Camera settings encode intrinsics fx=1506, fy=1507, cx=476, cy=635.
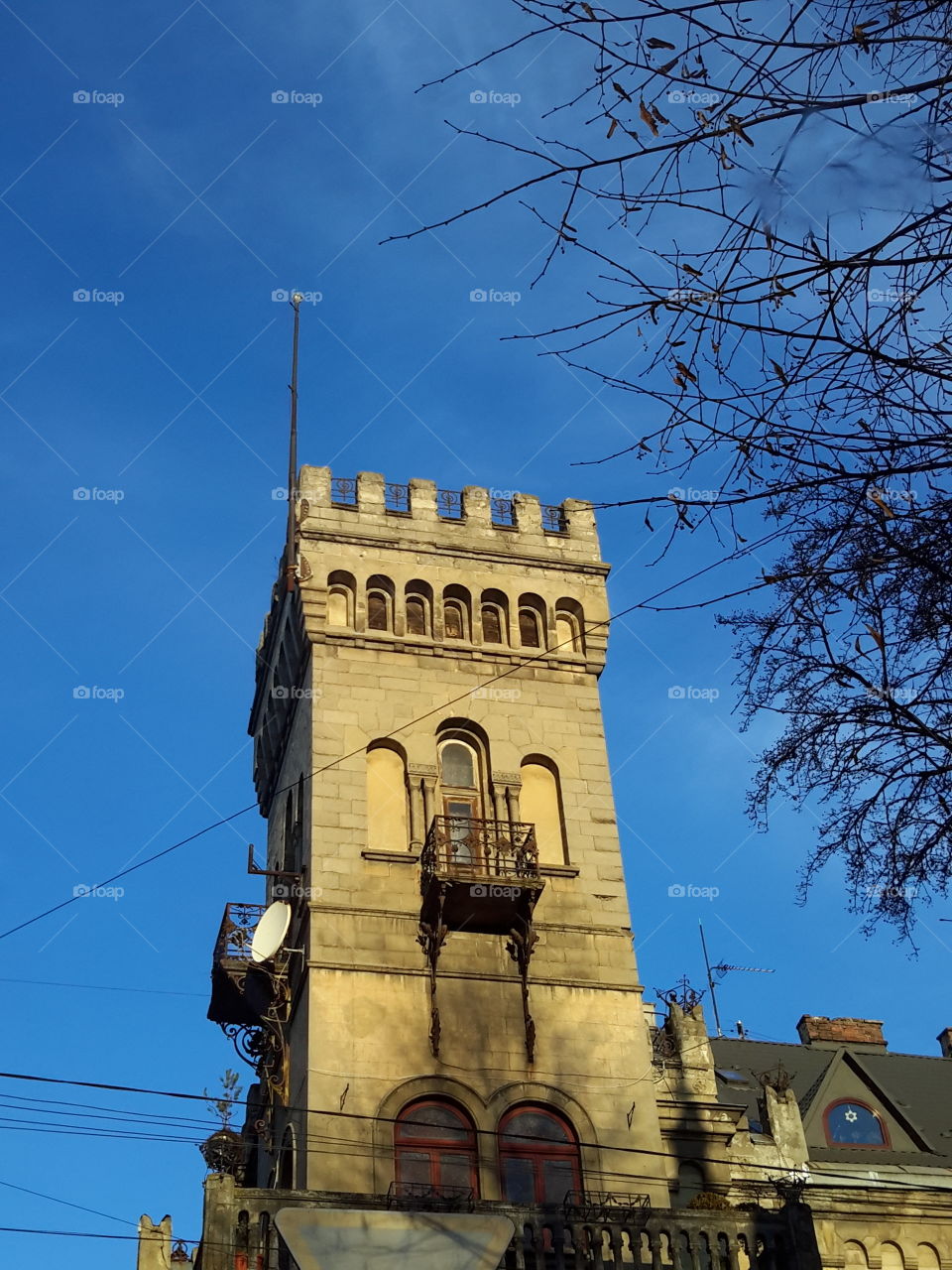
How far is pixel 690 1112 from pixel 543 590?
35.9 ft

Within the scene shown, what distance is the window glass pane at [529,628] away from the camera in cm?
3152

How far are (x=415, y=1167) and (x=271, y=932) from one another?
496 cm

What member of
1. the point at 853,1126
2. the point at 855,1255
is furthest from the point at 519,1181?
the point at 853,1126

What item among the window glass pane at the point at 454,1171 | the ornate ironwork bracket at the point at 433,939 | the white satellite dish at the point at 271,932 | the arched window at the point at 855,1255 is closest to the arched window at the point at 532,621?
the ornate ironwork bracket at the point at 433,939

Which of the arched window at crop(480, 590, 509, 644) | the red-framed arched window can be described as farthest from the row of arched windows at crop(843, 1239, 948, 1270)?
the arched window at crop(480, 590, 509, 644)

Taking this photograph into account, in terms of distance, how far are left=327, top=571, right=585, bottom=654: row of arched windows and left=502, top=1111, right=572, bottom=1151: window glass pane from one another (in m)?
9.74

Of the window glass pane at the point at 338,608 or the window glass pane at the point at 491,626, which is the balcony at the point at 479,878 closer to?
the window glass pane at the point at 491,626

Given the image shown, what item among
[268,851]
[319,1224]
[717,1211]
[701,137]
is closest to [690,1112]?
[717,1211]

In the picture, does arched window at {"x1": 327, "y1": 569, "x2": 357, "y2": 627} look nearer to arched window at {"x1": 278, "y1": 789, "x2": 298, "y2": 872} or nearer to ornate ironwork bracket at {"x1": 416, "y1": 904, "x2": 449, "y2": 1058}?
arched window at {"x1": 278, "y1": 789, "x2": 298, "y2": 872}

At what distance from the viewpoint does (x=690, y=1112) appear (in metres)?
29.3

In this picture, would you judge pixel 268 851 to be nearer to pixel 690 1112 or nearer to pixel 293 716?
pixel 293 716

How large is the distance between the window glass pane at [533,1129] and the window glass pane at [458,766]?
21.5 feet

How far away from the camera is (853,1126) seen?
32688 millimetres

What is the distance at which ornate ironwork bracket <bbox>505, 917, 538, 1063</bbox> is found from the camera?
25.8 metres
